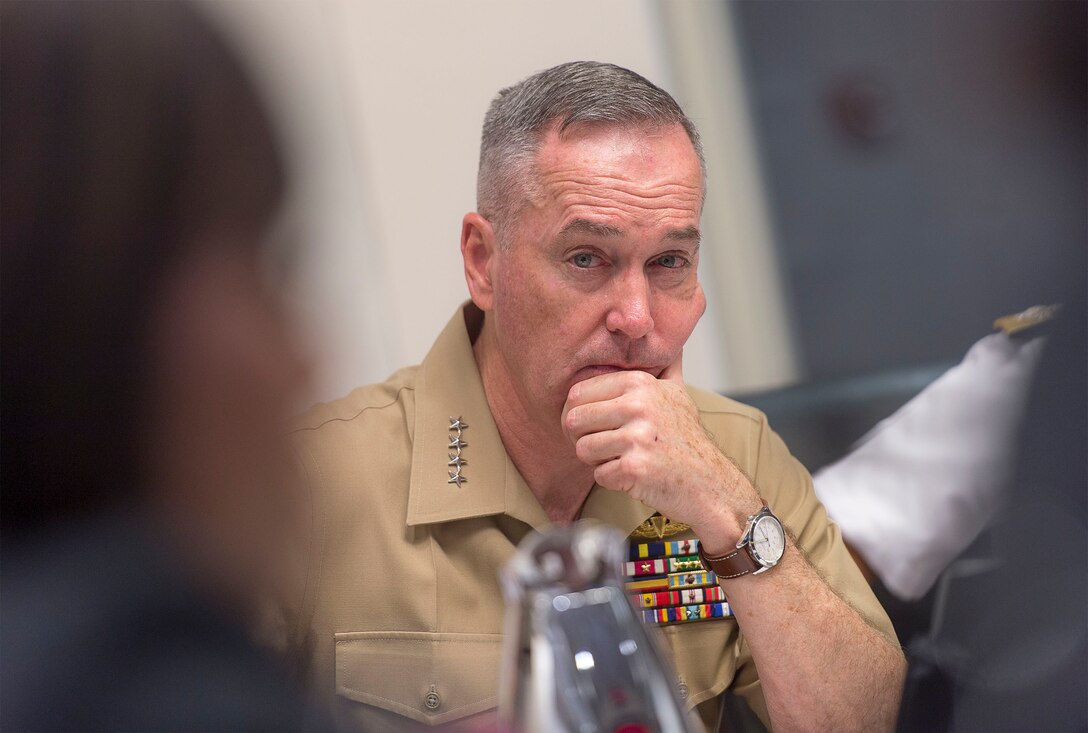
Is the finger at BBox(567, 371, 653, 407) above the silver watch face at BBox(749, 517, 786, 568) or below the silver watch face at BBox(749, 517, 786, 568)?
above

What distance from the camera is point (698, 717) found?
1.33 metres

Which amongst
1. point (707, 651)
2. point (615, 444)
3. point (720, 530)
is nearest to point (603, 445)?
point (615, 444)

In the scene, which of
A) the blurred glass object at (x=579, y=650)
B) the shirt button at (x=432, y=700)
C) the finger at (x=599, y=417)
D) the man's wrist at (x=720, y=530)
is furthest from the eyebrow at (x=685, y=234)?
the blurred glass object at (x=579, y=650)

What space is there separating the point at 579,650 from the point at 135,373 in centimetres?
30

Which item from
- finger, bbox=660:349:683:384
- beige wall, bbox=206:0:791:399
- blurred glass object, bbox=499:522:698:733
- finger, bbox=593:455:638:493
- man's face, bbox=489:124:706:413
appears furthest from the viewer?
beige wall, bbox=206:0:791:399

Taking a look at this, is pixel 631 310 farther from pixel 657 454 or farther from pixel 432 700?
pixel 432 700

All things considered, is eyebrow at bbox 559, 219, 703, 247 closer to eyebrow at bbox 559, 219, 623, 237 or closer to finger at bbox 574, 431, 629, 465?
eyebrow at bbox 559, 219, 623, 237

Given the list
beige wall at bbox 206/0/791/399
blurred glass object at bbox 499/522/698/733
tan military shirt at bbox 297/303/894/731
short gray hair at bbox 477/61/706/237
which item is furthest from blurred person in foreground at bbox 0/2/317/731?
beige wall at bbox 206/0/791/399

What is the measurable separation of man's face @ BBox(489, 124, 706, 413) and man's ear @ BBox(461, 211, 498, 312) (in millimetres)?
78

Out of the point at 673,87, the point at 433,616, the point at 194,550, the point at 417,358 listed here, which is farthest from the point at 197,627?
the point at 673,87

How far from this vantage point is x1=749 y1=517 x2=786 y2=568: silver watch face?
1210 mm

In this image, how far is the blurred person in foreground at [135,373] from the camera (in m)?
0.49

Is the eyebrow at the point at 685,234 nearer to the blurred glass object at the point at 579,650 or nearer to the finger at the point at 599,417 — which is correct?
the finger at the point at 599,417

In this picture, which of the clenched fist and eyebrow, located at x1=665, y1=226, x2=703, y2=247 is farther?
eyebrow, located at x1=665, y1=226, x2=703, y2=247
